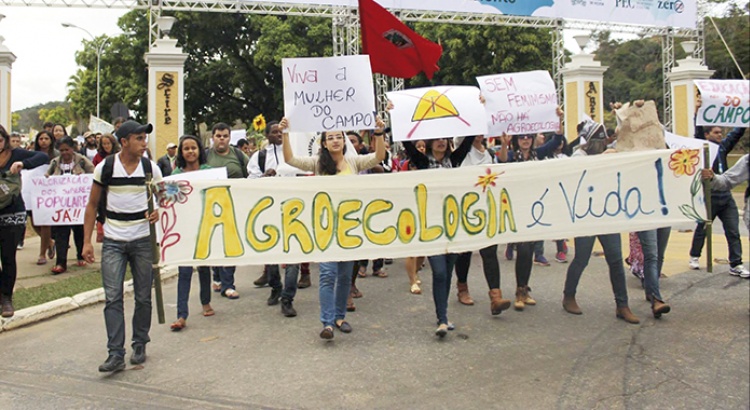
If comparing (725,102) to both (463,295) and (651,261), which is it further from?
(463,295)

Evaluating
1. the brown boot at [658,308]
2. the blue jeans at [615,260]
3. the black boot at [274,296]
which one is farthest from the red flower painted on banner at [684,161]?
the black boot at [274,296]

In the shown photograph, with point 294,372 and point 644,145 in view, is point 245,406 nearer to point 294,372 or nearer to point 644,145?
point 294,372

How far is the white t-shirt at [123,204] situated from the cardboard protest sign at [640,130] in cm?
423

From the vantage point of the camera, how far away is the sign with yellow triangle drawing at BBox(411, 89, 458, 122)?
17.2ft

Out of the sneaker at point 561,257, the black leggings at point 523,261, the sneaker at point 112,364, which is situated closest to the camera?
the sneaker at point 112,364

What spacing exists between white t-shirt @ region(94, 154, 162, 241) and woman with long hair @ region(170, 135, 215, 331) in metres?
1.05

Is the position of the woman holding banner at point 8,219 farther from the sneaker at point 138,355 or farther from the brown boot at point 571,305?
the brown boot at point 571,305

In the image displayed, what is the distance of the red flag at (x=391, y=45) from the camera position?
538 cm

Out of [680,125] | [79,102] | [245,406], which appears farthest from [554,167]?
[79,102]

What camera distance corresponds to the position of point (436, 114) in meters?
5.24

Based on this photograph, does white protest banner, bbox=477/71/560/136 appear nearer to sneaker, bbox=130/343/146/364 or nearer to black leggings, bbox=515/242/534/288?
black leggings, bbox=515/242/534/288

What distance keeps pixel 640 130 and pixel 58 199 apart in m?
6.72

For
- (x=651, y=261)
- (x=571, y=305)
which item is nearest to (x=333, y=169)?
(x=571, y=305)

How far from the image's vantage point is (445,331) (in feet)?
16.2
